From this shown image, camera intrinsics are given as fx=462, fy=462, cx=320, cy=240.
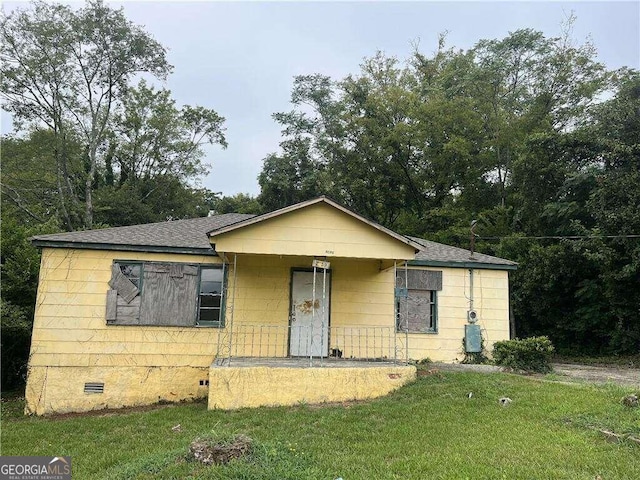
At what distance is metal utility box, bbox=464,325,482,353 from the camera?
11.4 meters

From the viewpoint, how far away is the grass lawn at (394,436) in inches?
187

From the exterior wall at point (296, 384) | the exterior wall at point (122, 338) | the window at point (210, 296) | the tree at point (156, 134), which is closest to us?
the exterior wall at point (296, 384)

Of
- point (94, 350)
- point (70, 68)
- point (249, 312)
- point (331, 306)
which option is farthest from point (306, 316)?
point (70, 68)

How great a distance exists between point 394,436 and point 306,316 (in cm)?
490

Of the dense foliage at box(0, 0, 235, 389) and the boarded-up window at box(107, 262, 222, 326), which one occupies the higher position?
the dense foliage at box(0, 0, 235, 389)

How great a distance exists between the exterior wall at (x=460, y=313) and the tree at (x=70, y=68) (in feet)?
66.8

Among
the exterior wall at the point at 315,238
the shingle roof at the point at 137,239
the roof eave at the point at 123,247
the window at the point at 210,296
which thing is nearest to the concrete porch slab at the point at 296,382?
the window at the point at 210,296

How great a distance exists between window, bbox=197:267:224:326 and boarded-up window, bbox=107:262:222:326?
0.11 m

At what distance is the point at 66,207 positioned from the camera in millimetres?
24781

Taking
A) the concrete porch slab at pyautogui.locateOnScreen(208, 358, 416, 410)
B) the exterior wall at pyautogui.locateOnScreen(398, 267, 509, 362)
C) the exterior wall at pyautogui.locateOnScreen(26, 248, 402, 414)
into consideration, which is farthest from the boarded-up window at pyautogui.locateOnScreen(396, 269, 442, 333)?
the concrete porch slab at pyautogui.locateOnScreen(208, 358, 416, 410)

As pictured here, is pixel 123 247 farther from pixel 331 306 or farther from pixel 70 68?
pixel 70 68

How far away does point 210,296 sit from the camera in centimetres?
1039

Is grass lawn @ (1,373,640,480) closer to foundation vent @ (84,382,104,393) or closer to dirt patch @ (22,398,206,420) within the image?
dirt patch @ (22,398,206,420)

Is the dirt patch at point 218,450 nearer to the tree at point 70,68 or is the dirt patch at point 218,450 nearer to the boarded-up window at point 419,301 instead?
the boarded-up window at point 419,301
